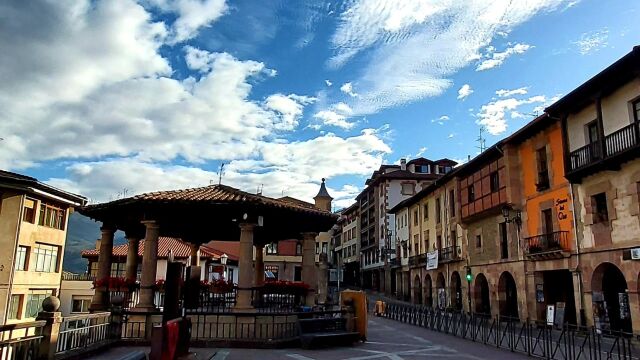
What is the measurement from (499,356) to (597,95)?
1268cm

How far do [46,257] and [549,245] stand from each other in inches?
1378

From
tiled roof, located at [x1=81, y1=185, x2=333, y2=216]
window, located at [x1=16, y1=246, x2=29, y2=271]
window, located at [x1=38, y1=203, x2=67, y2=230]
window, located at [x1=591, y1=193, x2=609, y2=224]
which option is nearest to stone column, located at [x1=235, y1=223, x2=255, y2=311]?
tiled roof, located at [x1=81, y1=185, x2=333, y2=216]

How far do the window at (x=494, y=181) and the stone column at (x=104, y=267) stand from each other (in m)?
22.6

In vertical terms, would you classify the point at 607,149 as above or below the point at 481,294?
above

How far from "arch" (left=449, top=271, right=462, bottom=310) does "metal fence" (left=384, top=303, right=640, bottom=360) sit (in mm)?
8319

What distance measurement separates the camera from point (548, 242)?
2403 centimetres

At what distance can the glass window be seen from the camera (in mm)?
31078

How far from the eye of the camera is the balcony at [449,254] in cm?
3631

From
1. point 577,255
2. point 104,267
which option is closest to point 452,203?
point 577,255

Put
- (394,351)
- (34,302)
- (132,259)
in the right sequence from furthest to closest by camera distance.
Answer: (34,302)
(132,259)
(394,351)

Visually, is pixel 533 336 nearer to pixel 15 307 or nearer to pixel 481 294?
pixel 481 294

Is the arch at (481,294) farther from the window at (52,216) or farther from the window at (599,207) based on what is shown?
the window at (52,216)

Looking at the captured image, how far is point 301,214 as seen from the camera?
1661 cm

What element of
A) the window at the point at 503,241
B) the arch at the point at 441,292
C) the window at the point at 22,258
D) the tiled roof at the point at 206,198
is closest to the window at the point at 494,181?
the window at the point at 503,241
